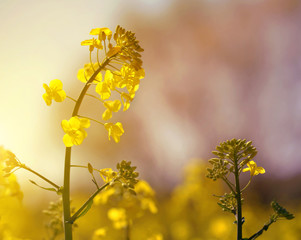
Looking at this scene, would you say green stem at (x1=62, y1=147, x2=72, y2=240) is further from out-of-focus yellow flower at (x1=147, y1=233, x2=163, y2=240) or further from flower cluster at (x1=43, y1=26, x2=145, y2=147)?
out-of-focus yellow flower at (x1=147, y1=233, x2=163, y2=240)

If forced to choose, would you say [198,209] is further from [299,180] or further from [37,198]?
[299,180]

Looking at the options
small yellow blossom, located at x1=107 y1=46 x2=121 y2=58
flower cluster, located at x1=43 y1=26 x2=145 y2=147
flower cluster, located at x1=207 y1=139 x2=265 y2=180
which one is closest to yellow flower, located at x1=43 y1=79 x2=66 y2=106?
flower cluster, located at x1=43 y1=26 x2=145 y2=147

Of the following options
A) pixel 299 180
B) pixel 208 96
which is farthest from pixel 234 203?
pixel 299 180

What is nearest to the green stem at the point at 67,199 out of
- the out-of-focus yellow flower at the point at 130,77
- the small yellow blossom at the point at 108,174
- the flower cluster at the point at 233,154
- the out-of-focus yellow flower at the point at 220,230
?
the small yellow blossom at the point at 108,174

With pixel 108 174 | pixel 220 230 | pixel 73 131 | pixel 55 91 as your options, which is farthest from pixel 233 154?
pixel 220 230

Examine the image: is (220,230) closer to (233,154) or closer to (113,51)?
(233,154)
